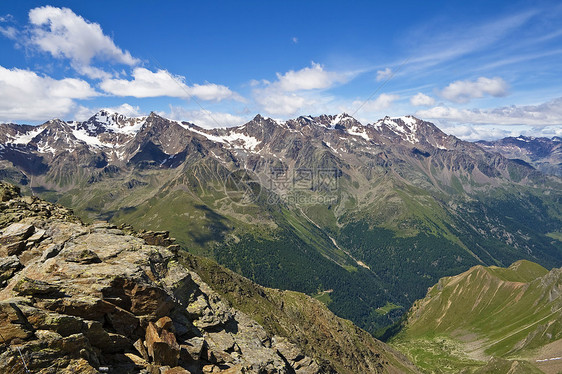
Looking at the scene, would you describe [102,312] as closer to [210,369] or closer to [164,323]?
[164,323]

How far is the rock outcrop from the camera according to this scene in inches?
757

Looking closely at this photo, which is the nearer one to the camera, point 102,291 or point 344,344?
point 102,291

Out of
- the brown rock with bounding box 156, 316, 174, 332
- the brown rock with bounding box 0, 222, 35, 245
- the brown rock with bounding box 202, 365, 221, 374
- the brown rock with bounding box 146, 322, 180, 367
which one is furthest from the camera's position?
the brown rock with bounding box 0, 222, 35, 245

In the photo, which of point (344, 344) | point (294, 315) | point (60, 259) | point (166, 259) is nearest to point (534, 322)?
point (344, 344)

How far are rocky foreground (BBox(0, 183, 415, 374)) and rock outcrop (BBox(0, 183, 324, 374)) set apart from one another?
0.21 feet

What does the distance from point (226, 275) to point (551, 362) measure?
13390 centimetres

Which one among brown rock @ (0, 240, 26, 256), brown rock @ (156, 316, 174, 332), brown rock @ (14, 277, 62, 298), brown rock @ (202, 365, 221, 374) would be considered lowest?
brown rock @ (202, 365, 221, 374)

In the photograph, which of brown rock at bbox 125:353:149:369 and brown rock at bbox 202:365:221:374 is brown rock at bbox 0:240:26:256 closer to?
brown rock at bbox 125:353:149:369

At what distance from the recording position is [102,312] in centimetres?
2547

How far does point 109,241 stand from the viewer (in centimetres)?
3841

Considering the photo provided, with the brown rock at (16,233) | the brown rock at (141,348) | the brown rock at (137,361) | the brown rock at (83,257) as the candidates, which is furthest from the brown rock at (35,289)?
the brown rock at (16,233)

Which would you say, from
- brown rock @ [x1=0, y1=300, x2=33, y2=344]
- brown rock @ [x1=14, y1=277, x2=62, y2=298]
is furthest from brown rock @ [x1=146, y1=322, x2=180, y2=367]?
brown rock @ [x1=0, y1=300, x2=33, y2=344]

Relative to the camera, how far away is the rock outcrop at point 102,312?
19.2 metres

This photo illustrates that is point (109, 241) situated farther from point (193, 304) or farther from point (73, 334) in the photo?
point (73, 334)
